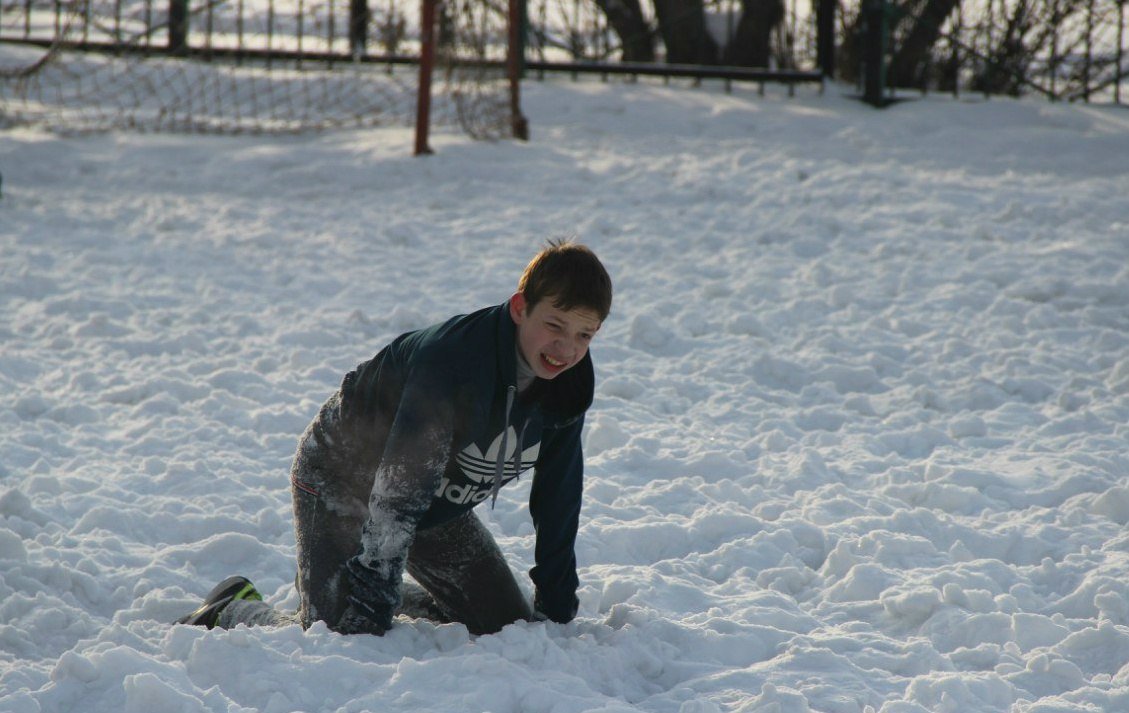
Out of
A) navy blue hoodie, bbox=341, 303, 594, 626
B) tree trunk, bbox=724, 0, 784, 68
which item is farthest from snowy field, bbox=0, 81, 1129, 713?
tree trunk, bbox=724, 0, 784, 68

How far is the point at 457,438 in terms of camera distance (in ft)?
9.46

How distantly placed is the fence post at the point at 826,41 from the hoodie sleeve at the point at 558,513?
27.5 feet

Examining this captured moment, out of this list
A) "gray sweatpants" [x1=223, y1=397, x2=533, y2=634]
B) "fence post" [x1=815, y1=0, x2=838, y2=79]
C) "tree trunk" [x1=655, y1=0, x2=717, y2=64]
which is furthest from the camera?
"tree trunk" [x1=655, y1=0, x2=717, y2=64]

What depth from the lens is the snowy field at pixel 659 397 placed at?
2982 mm

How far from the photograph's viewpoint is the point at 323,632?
292cm

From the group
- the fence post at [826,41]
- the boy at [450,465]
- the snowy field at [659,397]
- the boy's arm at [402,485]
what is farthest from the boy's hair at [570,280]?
the fence post at [826,41]

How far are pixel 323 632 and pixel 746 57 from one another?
9920 millimetres

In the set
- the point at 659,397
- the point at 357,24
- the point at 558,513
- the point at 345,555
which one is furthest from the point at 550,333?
the point at 357,24

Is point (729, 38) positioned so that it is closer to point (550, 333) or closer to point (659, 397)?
point (659, 397)

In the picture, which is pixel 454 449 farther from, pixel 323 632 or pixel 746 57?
pixel 746 57

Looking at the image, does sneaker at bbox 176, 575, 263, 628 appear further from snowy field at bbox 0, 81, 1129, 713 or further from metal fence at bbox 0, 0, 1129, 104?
metal fence at bbox 0, 0, 1129, 104

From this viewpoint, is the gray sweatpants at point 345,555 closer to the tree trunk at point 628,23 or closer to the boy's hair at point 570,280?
the boy's hair at point 570,280

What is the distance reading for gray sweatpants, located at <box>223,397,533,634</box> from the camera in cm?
305

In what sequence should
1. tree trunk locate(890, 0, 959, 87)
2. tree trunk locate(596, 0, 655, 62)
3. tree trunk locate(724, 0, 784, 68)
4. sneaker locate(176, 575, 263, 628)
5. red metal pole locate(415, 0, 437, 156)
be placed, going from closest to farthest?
1. sneaker locate(176, 575, 263, 628)
2. red metal pole locate(415, 0, 437, 156)
3. tree trunk locate(890, 0, 959, 87)
4. tree trunk locate(724, 0, 784, 68)
5. tree trunk locate(596, 0, 655, 62)
